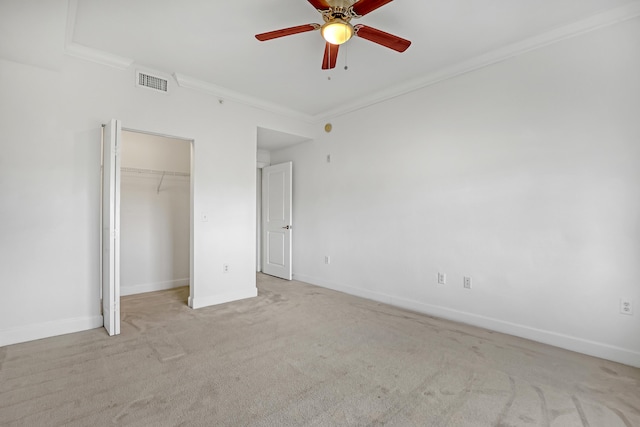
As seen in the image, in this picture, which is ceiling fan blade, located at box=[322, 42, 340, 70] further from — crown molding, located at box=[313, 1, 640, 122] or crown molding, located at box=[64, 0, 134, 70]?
crown molding, located at box=[64, 0, 134, 70]

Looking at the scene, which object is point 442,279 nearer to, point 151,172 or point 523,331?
point 523,331

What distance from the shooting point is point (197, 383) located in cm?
215

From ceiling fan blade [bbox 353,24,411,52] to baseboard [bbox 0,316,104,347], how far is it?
12.0 feet

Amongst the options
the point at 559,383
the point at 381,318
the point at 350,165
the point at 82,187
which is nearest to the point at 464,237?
the point at 381,318

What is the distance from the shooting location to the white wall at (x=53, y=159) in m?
2.75

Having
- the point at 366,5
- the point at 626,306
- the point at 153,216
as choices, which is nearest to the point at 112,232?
the point at 153,216

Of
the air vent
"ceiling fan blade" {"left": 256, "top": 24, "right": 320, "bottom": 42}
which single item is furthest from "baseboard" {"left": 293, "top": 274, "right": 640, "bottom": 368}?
the air vent

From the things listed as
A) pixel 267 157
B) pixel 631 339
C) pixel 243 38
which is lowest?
pixel 631 339

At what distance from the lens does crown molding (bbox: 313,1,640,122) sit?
251 centimetres

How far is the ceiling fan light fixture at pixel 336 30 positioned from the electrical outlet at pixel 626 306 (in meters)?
3.04

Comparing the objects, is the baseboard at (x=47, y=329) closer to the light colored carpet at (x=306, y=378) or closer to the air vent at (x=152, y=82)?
the light colored carpet at (x=306, y=378)

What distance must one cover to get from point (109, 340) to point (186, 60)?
9.61ft

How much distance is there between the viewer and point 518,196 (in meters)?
3.03

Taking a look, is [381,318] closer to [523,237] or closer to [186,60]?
[523,237]
